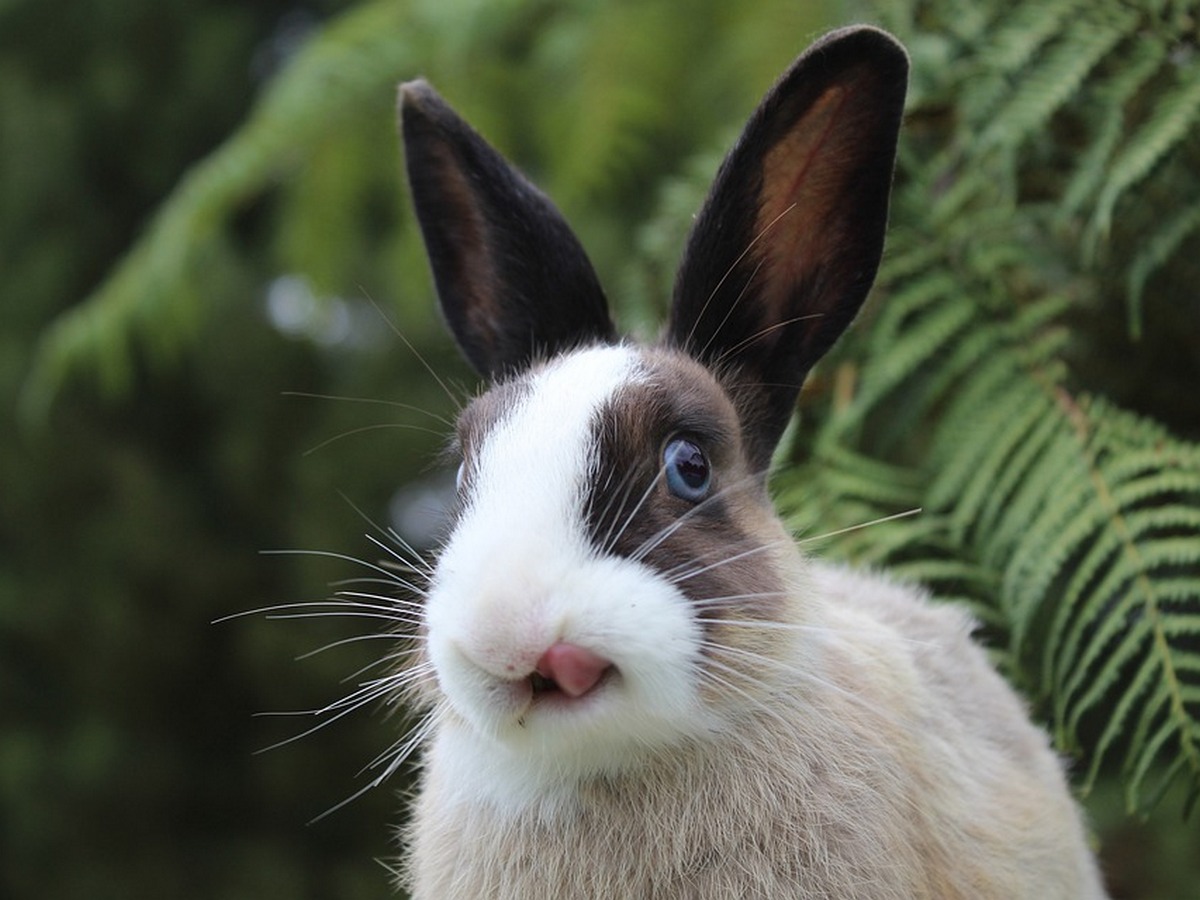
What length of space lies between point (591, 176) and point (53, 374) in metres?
2.26

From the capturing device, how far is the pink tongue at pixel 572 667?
5.71 feet

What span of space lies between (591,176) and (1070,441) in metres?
2.27

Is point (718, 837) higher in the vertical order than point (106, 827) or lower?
higher

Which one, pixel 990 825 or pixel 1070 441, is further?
pixel 1070 441

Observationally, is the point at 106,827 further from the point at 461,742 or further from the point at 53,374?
the point at 461,742

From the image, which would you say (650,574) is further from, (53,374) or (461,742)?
(53,374)

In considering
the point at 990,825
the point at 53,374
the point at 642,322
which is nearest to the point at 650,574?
the point at 990,825

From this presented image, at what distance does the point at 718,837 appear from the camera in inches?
79.3

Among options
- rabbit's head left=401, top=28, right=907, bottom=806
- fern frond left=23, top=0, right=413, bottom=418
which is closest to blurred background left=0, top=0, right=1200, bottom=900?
fern frond left=23, top=0, right=413, bottom=418

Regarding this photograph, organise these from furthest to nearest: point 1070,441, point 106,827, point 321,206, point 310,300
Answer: point 106,827 → point 310,300 → point 321,206 → point 1070,441

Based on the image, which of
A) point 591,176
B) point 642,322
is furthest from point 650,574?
point 591,176

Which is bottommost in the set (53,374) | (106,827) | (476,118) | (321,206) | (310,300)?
(106,827)

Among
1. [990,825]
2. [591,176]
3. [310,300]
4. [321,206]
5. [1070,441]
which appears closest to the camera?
[990,825]

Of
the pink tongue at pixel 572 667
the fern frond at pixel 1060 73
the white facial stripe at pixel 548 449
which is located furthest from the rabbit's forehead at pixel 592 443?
the fern frond at pixel 1060 73
